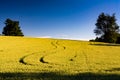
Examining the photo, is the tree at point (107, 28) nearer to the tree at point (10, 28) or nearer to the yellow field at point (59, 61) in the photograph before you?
the tree at point (10, 28)

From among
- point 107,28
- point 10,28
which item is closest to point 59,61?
point 107,28

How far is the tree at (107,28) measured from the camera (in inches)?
3295

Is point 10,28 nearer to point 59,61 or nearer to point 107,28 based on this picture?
point 107,28

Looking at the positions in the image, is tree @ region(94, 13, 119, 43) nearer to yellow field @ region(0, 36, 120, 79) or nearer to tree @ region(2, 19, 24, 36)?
tree @ region(2, 19, 24, 36)

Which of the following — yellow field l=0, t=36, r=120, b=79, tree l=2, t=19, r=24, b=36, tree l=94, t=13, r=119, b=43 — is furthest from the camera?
tree l=2, t=19, r=24, b=36

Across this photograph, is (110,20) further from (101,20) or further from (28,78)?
(28,78)

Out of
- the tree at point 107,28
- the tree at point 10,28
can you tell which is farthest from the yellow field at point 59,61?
the tree at point 10,28

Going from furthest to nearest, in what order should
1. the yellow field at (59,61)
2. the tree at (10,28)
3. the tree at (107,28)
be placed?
the tree at (10,28) → the tree at (107,28) → the yellow field at (59,61)

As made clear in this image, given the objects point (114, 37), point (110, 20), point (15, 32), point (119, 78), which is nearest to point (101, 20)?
point (110, 20)

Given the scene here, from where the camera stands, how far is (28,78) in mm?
13922

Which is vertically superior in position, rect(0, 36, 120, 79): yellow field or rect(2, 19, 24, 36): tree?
rect(2, 19, 24, 36): tree

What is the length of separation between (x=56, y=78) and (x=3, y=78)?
106 inches

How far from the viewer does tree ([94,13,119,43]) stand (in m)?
83.7

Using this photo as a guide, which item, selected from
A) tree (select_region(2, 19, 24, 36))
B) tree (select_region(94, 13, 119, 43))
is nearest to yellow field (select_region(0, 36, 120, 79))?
tree (select_region(94, 13, 119, 43))
